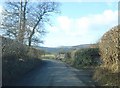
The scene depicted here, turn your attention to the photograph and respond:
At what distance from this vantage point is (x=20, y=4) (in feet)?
140

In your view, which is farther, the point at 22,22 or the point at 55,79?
the point at 22,22

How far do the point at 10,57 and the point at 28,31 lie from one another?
62.7 feet

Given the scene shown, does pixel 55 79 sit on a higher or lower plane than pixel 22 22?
lower

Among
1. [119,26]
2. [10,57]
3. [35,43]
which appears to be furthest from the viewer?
[35,43]

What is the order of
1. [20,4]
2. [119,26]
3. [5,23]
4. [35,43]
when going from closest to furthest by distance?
[119,26] → [5,23] → [20,4] → [35,43]

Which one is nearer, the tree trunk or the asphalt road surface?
the asphalt road surface

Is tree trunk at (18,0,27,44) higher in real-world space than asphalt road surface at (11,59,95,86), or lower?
higher

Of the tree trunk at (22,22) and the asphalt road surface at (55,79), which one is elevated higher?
the tree trunk at (22,22)

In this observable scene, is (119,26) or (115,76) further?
(119,26)

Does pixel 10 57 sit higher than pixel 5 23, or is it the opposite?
pixel 5 23

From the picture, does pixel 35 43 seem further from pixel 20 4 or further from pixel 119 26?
pixel 119 26

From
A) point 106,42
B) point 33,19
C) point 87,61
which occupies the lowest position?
point 87,61

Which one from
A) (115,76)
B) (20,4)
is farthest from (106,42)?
(20,4)

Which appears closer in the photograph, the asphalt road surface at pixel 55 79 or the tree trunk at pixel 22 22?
the asphalt road surface at pixel 55 79
